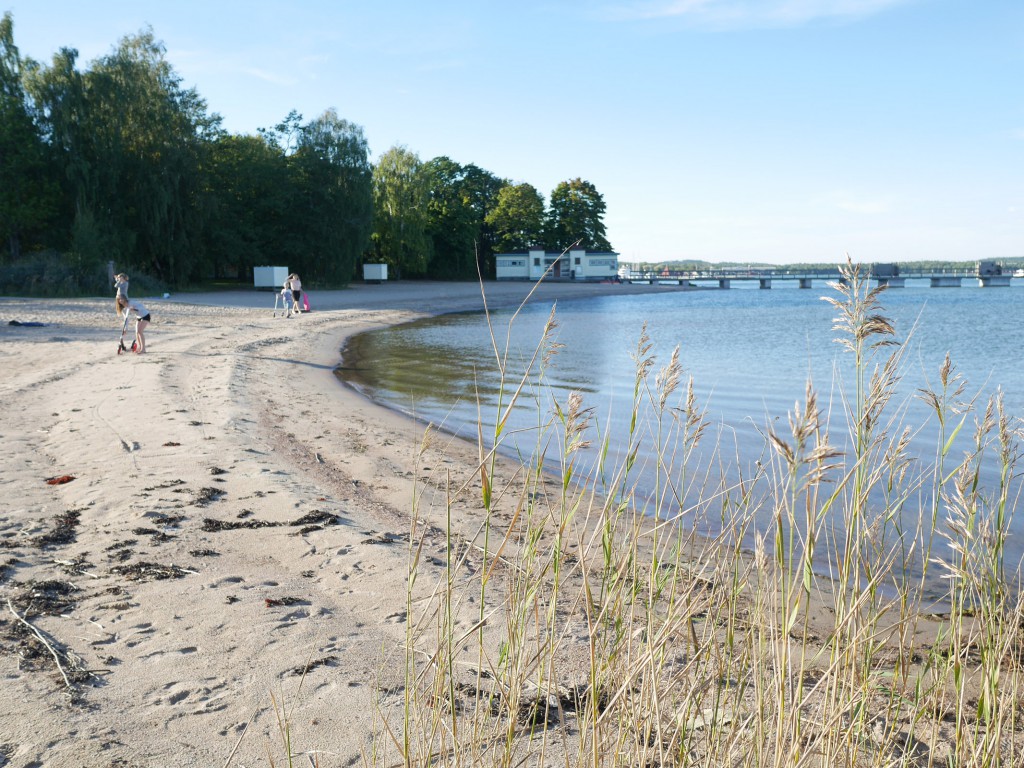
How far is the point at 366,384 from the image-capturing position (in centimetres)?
1498

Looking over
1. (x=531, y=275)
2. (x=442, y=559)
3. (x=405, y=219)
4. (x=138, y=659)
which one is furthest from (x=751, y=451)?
(x=531, y=275)

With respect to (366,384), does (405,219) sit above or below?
above

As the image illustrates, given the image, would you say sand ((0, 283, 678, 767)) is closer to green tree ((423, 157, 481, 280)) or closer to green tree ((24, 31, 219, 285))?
green tree ((24, 31, 219, 285))

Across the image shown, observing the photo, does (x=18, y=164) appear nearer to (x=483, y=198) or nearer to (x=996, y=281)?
(x=483, y=198)

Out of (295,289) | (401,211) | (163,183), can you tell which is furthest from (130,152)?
(401,211)

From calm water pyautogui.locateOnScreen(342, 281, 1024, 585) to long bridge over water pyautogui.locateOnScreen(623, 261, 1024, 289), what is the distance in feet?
232

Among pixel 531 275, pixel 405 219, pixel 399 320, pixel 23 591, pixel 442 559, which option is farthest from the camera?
pixel 531 275

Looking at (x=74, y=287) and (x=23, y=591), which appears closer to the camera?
(x=23, y=591)

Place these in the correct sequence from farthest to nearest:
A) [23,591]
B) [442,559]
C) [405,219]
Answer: [405,219] < [442,559] < [23,591]

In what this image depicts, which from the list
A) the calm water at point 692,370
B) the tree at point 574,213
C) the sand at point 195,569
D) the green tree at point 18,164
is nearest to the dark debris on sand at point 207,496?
the sand at point 195,569

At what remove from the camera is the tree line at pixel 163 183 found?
34.4 m

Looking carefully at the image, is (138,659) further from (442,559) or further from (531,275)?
(531,275)

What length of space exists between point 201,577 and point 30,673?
1.15 meters

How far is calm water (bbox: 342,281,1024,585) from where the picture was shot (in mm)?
10062
